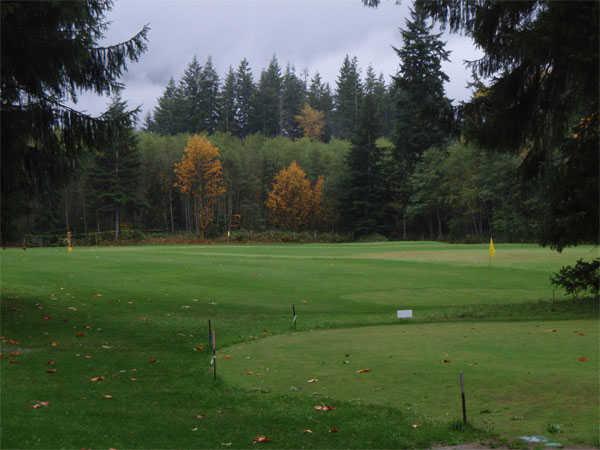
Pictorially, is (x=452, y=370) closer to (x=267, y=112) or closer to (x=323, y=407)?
(x=323, y=407)

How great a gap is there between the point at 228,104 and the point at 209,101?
5.97 m

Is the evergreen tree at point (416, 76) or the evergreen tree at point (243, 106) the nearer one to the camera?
the evergreen tree at point (416, 76)

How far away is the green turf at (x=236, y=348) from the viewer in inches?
258

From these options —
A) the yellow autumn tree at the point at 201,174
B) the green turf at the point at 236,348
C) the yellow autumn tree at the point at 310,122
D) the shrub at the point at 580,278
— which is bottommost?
the green turf at the point at 236,348

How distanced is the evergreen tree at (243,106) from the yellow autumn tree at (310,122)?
353 inches

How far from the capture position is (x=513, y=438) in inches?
229

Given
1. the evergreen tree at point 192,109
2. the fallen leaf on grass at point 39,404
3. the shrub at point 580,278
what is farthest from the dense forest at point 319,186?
the fallen leaf on grass at point 39,404

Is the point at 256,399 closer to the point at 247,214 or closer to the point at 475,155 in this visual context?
the point at 475,155

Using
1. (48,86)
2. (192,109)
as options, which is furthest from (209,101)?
(48,86)

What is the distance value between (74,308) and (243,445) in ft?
42.0

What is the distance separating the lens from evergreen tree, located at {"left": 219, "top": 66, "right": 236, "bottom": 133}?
4429 inches

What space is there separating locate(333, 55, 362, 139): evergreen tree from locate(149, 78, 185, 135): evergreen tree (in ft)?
97.7

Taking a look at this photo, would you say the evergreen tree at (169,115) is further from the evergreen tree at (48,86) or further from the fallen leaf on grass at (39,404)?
the fallen leaf on grass at (39,404)

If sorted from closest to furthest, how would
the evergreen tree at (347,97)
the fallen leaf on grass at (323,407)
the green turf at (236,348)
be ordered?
the green turf at (236,348) → the fallen leaf on grass at (323,407) → the evergreen tree at (347,97)
